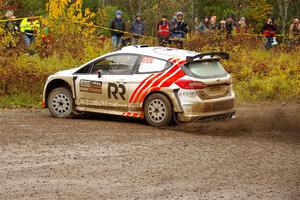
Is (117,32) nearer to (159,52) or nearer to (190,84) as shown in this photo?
(159,52)

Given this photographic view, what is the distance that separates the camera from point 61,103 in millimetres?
15820

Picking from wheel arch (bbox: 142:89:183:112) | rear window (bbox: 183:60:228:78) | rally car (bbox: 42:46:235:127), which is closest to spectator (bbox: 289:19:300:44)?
rally car (bbox: 42:46:235:127)

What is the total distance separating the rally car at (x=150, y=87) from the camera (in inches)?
559

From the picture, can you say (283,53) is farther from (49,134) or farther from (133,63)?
(49,134)

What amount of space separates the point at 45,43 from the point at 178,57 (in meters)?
8.53

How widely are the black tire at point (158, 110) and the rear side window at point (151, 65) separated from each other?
57 centimetres

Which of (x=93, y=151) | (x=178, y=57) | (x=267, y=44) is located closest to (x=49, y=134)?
(x=93, y=151)

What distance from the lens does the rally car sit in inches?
559

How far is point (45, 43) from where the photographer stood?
2228 cm

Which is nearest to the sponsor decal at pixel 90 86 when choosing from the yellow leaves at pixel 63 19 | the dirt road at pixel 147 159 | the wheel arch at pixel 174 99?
the dirt road at pixel 147 159

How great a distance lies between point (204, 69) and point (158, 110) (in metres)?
1.23

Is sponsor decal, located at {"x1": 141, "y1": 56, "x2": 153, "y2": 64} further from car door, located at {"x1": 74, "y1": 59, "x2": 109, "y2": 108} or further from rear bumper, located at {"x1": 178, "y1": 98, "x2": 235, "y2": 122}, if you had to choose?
rear bumper, located at {"x1": 178, "y1": 98, "x2": 235, "y2": 122}

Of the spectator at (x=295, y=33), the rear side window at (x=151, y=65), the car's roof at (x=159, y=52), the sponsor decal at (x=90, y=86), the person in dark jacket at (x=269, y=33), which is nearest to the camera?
the rear side window at (x=151, y=65)

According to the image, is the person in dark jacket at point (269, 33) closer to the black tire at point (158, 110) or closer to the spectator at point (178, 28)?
the spectator at point (178, 28)
